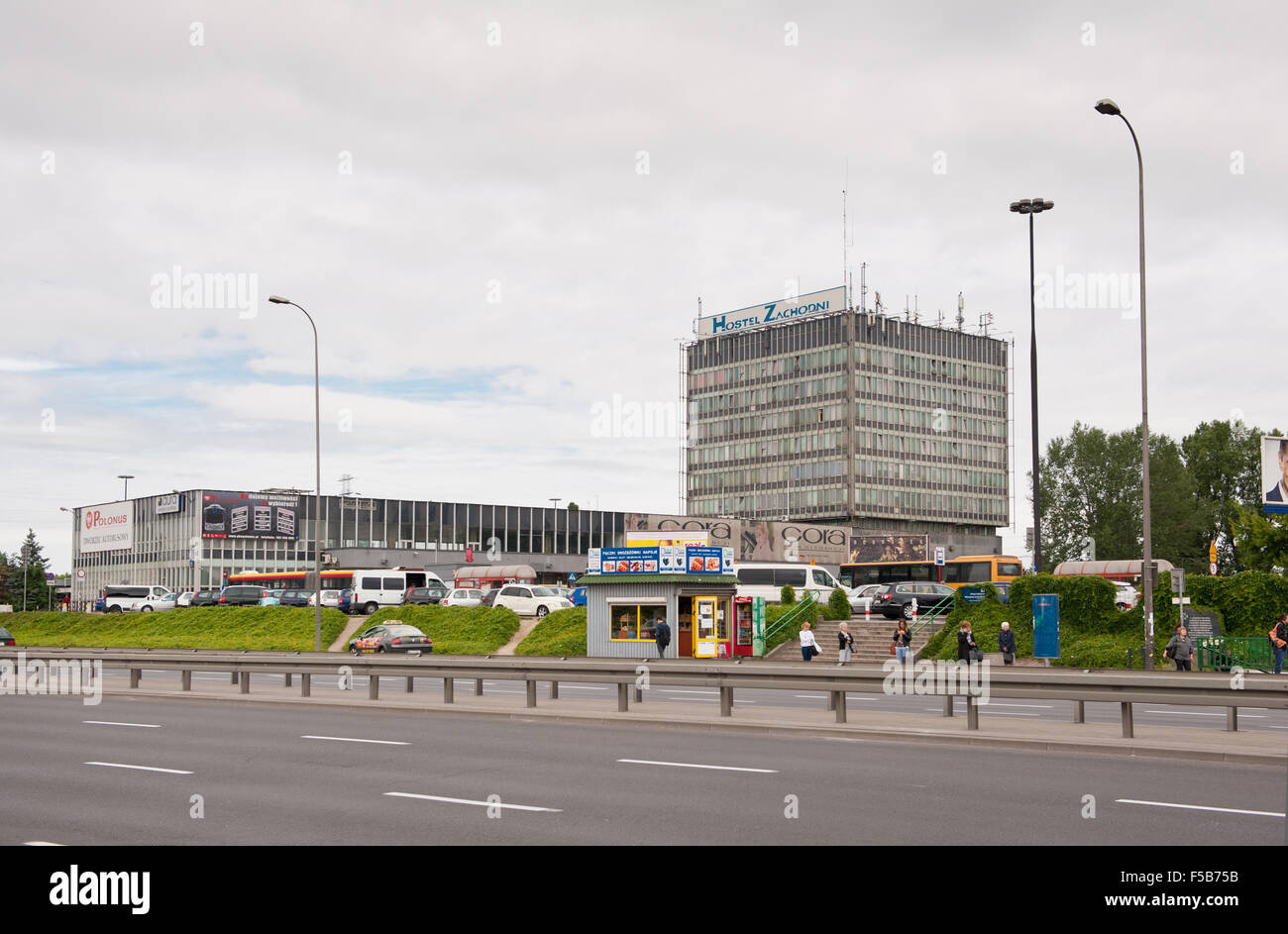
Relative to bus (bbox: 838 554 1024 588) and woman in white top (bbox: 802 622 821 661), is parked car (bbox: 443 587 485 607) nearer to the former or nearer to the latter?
bus (bbox: 838 554 1024 588)

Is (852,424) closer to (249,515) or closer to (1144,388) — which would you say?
(249,515)

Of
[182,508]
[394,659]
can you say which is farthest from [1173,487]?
[394,659]

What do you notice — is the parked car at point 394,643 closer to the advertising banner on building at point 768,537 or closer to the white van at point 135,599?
the white van at point 135,599

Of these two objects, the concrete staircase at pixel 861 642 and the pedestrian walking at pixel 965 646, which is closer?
the pedestrian walking at pixel 965 646

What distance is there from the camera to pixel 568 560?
10894 cm

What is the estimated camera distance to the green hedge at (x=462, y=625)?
51562 millimetres

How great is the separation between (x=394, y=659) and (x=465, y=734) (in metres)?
7.02

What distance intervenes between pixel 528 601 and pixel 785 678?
1574 inches

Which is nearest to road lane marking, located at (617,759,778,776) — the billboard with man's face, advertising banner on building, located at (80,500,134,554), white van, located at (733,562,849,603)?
the billboard with man's face

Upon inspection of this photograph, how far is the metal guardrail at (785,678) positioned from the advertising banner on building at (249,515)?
71.6 metres

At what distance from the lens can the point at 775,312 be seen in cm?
13638

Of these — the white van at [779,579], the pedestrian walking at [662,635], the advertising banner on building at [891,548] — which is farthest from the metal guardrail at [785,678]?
the advertising banner on building at [891,548]

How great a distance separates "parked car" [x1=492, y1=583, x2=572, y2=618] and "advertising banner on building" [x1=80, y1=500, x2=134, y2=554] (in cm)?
6253
